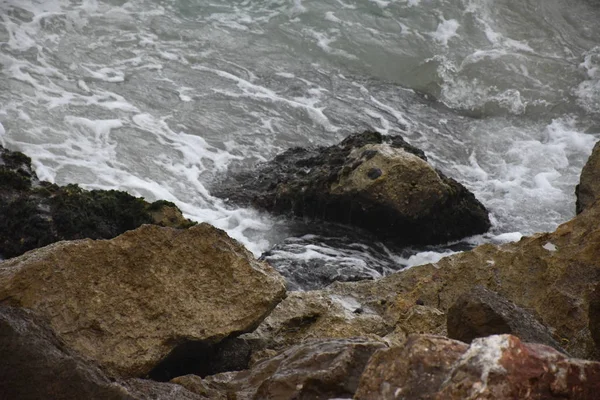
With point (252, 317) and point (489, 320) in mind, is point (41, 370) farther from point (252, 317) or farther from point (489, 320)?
point (489, 320)

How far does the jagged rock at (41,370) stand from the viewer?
117 inches

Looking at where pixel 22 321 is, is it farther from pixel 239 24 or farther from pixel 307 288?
pixel 239 24

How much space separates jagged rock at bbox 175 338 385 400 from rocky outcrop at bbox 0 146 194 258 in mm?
3064

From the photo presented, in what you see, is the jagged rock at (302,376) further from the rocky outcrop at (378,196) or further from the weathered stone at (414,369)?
the rocky outcrop at (378,196)

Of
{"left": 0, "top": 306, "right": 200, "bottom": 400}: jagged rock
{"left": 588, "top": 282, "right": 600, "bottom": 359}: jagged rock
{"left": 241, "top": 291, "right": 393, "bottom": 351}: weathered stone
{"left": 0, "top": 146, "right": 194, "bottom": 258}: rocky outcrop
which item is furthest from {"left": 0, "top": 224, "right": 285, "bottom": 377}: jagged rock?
{"left": 0, "top": 146, "right": 194, "bottom": 258}: rocky outcrop

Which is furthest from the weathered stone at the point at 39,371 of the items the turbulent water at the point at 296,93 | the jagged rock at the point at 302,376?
the turbulent water at the point at 296,93

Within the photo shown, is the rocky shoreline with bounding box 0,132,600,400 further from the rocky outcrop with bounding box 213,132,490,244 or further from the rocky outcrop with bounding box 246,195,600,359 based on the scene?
the rocky outcrop with bounding box 213,132,490,244

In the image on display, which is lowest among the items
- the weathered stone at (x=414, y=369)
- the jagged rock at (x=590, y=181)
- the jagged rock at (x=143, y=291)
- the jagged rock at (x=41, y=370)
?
the jagged rock at (x=143, y=291)

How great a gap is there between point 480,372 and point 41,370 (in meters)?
1.65

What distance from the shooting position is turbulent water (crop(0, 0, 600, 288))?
30.0 feet

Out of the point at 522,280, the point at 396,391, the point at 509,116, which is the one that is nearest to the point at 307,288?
the point at 522,280

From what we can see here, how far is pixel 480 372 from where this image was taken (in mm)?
2418

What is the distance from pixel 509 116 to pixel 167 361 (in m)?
8.96

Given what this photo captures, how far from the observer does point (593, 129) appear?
39.1 ft
